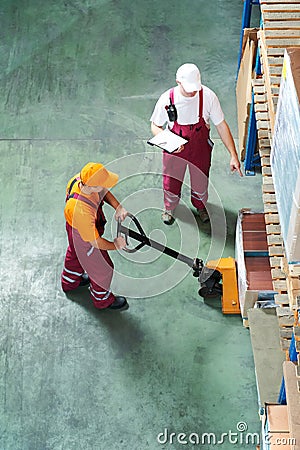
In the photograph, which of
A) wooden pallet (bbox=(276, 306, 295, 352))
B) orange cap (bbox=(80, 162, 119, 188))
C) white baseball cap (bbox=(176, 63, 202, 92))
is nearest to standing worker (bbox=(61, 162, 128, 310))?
orange cap (bbox=(80, 162, 119, 188))

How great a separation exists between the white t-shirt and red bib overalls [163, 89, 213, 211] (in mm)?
44

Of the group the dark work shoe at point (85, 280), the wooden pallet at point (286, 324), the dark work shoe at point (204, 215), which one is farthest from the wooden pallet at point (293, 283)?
the dark work shoe at point (204, 215)

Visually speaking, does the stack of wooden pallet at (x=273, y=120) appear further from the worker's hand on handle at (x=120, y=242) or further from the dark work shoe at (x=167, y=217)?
the dark work shoe at (x=167, y=217)

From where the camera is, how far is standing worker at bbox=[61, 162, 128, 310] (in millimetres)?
6520

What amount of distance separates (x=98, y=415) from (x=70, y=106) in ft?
14.3

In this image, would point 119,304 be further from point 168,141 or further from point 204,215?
point 168,141

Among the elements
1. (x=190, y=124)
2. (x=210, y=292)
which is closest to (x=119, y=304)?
(x=210, y=292)

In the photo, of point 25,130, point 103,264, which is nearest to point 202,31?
point 25,130

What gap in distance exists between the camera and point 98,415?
688 cm

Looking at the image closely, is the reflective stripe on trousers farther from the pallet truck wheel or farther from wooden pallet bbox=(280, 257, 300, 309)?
wooden pallet bbox=(280, 257, 300, 309)

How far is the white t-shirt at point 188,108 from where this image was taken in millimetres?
7164

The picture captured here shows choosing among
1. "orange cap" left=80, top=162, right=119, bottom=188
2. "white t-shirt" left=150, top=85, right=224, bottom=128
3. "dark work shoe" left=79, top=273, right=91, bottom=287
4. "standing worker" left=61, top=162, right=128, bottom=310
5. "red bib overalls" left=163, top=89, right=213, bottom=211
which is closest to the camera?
"orange cap" left=80, top=162, right=119, bottom=188

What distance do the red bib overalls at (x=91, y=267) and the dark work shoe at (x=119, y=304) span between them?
0.25 ft

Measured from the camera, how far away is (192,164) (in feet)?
25.6
